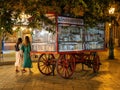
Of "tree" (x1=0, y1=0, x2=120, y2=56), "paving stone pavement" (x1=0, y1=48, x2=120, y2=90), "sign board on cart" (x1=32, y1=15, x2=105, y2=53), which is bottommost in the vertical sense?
"paving stone pavement" (x1=0, y1=48, x2=120, y2=90)

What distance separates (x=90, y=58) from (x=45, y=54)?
219 centimetres

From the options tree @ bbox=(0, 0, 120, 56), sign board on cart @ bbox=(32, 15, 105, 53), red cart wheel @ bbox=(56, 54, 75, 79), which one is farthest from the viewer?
red cart wheel @ bbox=(56, 54, 75, 79)

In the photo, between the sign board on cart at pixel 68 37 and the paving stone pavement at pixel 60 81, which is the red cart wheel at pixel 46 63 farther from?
the sign board on cart at pixel 68 37

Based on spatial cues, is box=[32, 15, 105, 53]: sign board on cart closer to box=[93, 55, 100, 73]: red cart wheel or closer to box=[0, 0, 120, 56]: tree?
box=[93, 55, 100, 73]: red cart wheel

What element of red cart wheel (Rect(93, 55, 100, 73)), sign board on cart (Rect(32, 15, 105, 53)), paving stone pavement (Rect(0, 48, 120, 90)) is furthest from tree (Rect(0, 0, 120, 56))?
red cart wheel (Rect(93, 55, 100, 73))

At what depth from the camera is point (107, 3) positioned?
12.8 meters

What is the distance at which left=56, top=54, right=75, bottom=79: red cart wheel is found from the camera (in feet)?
45.7

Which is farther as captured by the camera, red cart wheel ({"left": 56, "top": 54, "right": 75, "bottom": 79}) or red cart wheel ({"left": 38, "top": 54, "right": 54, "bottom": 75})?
red cart wheel ({"left": 38, "top": 54, "right": 54, "bottom": 75})

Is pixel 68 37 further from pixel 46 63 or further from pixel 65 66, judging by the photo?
pixel 46 63

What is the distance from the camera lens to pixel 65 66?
14.0m

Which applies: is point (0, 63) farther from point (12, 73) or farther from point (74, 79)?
point (74, 79)

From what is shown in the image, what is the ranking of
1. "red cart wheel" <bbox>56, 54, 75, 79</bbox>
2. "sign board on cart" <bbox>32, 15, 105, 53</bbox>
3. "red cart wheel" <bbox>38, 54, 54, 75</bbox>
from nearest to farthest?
"sign board on cart" <bbox>32, 15, 105, 53</bbox>, "red cart wheel" <bbox>56, 54, 75, 79</bbox>, "red cart wheel" <bbox>38, 54, 54, 75</bbox>

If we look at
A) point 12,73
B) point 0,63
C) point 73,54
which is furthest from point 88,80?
point 0,63

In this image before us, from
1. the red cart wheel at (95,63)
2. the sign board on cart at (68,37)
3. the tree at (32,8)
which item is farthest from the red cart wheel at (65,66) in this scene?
the tree at (32,8)
